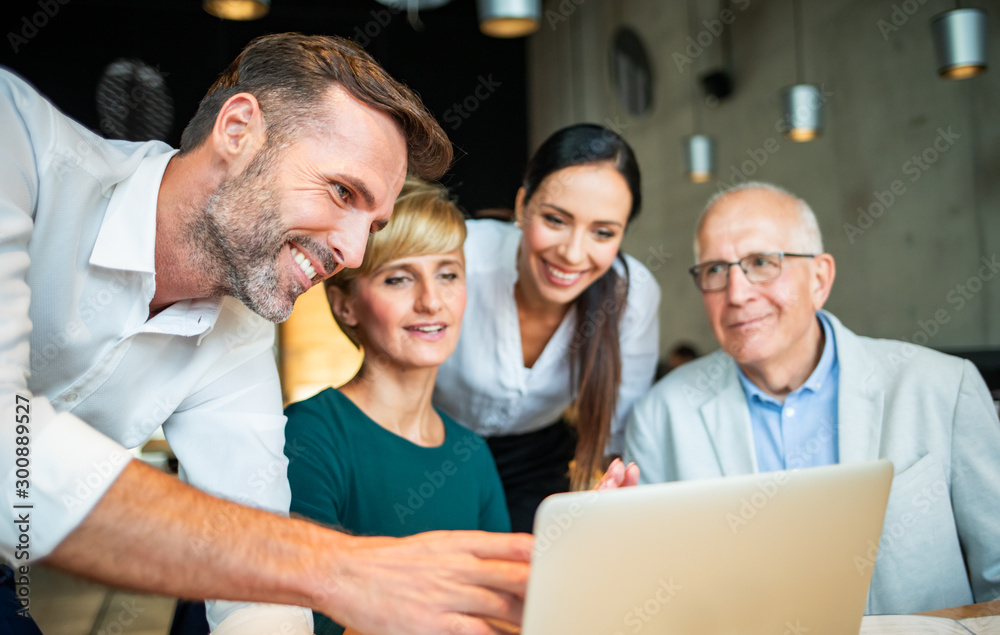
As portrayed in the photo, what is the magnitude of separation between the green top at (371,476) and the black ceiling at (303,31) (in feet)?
15.6

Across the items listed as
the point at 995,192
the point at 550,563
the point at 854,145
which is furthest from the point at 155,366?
the point at 854,145

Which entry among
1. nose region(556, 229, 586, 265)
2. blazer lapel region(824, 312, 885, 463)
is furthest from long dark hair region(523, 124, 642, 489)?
blazer lapel region(824, 312, 885, 463)

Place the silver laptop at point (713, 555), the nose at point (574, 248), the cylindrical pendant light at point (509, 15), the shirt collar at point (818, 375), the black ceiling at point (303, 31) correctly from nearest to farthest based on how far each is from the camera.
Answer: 1. the silver laptop at point (713, 555)
2. the shirt collar at point (818, 375)
3. the nose at point (574, 248)
4. the cylindrical pendant light at point (509, 15)
5. the black ceiling at point (303, 31)

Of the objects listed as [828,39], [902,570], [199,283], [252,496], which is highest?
[828,39]

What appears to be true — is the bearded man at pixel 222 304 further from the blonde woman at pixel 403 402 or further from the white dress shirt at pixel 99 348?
the blonde woman at pixel 403 402

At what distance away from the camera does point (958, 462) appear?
167 cm

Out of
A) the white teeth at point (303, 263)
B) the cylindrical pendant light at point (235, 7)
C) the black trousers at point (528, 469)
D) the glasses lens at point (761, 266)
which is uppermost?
the cylindrical pendant light at point (235, 7)

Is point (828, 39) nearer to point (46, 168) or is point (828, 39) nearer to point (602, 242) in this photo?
point (602, 242)

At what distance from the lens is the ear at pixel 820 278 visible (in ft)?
6.37

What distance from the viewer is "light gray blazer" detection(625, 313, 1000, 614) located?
5.31ft

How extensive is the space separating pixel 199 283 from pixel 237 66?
0.43 metres

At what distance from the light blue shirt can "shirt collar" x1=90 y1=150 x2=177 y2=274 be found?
5.00 feet

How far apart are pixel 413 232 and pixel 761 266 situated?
0.92 m

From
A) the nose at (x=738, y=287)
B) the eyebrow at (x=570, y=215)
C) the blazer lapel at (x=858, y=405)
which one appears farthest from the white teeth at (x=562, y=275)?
the blazer lapel at (x=858, y=405)
